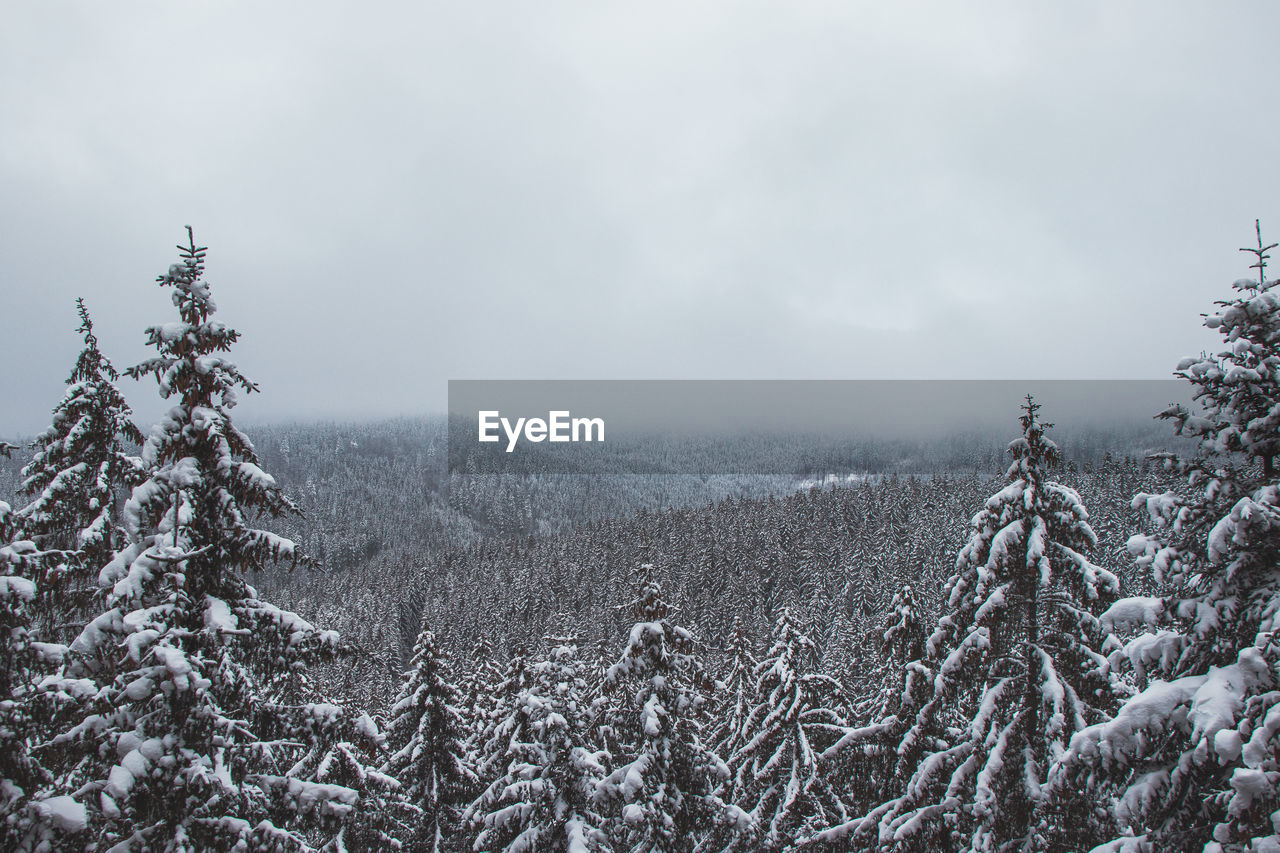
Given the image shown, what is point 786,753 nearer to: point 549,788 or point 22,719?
point 549,788

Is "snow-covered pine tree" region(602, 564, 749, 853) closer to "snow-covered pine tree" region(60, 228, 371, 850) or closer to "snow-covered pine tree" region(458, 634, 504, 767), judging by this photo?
"snow-covered pine tree" region(60, 228, 371, 850)

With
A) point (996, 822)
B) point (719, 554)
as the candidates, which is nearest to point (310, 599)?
point (719, 554)

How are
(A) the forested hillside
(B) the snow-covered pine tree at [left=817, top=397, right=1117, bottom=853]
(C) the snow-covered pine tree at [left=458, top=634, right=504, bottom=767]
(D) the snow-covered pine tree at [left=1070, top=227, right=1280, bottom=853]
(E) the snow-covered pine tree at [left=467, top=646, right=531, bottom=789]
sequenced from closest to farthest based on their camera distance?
(D) the snow-covered pine tree at [left=1070, top=227, right=1280, bottom=853], (A) the forested hillside, (B) the snow-covered pine tree at [left=817, top=397, right=1117, bottom=853], (E) the snow-covered pine tree at [left=467, top=646, right=531, bottom=789], (C) the snow-covered pine tree at [left=458, top=634, right=504, bottom=767]

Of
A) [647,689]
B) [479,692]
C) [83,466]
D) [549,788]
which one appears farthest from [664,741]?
[479,692]

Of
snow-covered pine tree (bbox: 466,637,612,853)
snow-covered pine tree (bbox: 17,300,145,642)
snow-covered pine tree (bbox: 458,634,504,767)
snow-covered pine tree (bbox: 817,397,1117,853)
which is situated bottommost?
snow-covered pine tree (bbox: 458,634,504,767)

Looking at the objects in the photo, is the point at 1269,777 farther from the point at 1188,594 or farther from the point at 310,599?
the point at 310,599

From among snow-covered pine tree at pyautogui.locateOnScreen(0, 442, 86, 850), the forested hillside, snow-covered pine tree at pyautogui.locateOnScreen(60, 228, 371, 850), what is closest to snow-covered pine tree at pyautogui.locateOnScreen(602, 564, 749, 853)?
the forested hillside

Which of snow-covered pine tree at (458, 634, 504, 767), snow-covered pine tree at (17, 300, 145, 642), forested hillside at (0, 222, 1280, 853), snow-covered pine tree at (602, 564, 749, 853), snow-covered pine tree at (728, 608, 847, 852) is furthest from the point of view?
snow-covered pine tree at (458, 634, 504, 767)
